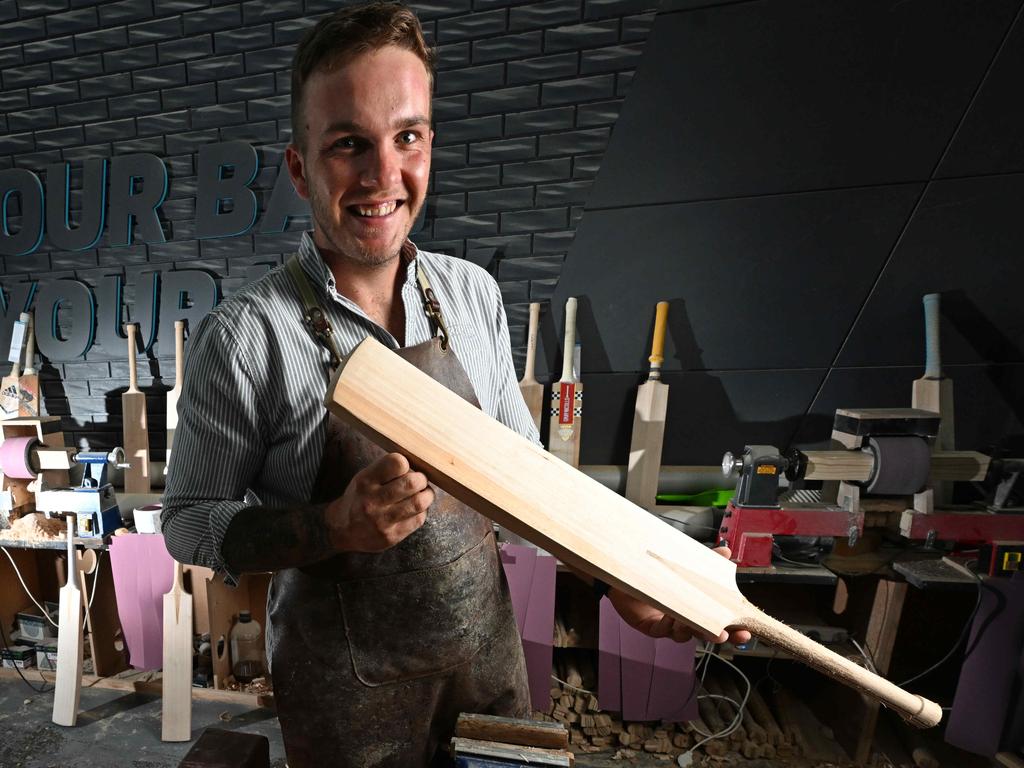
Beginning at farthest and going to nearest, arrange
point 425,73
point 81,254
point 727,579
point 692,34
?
1. point 81,254
2. point 692,34
3. point 425,73
4. point 727,579

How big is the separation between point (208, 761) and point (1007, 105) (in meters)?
3.28

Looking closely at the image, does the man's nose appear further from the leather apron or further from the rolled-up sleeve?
the rolled-up sleeve

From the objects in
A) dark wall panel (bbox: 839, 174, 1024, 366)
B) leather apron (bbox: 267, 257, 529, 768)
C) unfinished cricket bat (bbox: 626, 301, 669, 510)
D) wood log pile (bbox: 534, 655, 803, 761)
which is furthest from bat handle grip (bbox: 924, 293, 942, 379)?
leather apron (bbox: 267, 257, 529, 768)

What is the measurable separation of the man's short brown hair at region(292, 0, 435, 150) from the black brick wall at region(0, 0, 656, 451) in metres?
1.46

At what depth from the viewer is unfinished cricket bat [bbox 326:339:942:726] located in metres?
0.69

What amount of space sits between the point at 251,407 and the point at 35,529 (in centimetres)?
231

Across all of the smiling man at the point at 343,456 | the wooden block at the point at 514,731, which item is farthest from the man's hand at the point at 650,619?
the wooden block at the point at 514,731

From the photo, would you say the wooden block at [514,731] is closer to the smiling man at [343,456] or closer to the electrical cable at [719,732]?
the smiling man at [343,456]

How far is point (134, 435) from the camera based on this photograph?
105 inches

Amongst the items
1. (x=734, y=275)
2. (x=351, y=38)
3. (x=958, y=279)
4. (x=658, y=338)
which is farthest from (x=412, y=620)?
(x=958, y=279)

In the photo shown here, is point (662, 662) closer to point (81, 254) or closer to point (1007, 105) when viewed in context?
point (1007, 105)

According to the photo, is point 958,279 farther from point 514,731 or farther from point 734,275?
point 514,731

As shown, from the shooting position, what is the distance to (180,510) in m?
1.01

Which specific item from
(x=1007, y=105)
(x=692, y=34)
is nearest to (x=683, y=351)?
(x=692, y=34)
